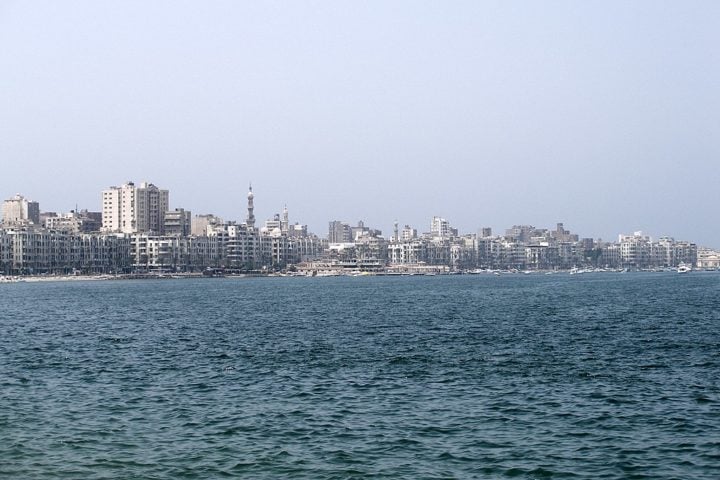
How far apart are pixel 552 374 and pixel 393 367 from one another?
22.4 ft

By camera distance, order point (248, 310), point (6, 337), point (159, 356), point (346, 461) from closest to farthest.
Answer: point (346, 461) < point (159, 356) < point (6, 337) < point (248, 310)

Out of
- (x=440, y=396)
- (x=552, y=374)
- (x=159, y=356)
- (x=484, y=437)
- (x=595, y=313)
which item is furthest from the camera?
(x=595, y=313)

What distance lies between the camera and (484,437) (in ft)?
85.1

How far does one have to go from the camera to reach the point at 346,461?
77.8ft

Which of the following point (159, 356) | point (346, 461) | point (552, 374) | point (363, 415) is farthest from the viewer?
point (159, 356)

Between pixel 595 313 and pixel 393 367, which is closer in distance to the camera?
pixel 393 367

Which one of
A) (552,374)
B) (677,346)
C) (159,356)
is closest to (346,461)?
(552,374)

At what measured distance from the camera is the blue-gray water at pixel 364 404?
23438 millimetres

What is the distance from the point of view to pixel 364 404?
102 ft

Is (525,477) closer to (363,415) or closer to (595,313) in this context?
(363,415)

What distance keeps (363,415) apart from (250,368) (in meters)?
12.9

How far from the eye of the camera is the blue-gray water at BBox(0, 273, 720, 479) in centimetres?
2344

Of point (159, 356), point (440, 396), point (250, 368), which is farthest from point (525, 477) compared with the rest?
point (159, 356)

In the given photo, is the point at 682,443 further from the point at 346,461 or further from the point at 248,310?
the point at 248,310
